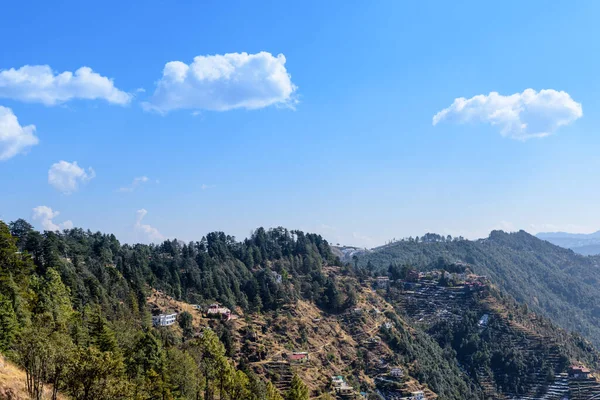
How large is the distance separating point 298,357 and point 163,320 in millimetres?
23541

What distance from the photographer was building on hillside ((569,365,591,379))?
104m

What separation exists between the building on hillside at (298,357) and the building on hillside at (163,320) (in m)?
20.6

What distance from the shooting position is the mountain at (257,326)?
4072 centimetres

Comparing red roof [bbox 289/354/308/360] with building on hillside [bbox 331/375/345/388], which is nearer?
building on hillside [bbox 331/375/345/388]

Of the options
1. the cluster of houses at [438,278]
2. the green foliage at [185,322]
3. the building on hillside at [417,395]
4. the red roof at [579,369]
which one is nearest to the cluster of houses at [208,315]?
the green foliage at [185,322]

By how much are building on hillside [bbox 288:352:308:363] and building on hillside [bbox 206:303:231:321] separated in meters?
13.8

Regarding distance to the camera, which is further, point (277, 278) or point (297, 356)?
point (277, 278)

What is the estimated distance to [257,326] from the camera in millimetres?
91500

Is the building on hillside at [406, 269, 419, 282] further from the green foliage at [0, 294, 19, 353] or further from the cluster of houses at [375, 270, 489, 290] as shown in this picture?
the green foliage at [0, 294, 19, 353]

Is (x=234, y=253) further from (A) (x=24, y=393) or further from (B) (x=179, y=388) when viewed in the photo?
(A) (x=24, y=393)

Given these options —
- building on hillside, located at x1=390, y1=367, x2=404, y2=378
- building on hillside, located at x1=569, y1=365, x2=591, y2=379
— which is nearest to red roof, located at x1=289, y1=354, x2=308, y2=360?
building on hillside, located at x1=390, y1=367, x2=404, y2=378

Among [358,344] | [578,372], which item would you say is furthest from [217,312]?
[578,372]

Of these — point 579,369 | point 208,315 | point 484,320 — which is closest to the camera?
point 208,315

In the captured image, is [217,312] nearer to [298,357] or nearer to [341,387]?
[298,357]
